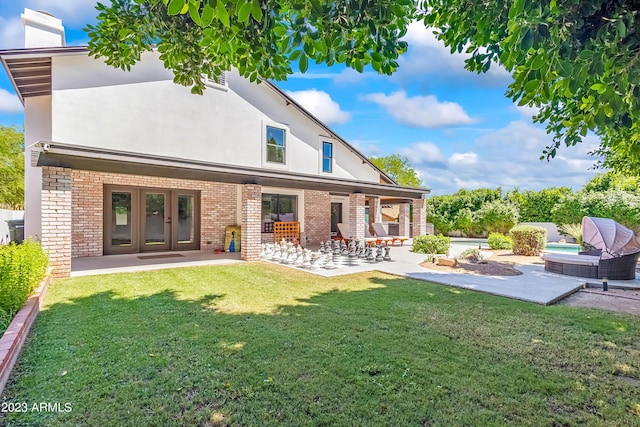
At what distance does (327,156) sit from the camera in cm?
1777

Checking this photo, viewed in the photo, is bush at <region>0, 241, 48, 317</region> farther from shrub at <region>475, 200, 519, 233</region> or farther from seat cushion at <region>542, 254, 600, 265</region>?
shrub at <region>475, 200, 519, 233</region>

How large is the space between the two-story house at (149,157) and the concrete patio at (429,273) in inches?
49.0

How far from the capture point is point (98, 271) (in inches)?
350

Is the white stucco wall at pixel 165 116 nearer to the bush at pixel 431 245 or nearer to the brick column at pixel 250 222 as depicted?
the brick column at pixel 250 222

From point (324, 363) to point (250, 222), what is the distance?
26.6ft

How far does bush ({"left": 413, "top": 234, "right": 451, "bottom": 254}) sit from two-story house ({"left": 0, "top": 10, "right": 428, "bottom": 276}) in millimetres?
2773

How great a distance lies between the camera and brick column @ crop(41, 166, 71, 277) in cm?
779

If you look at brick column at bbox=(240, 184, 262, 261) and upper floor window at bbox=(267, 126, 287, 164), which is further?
upper floor window at bbox=(267, 126, 287, 164)

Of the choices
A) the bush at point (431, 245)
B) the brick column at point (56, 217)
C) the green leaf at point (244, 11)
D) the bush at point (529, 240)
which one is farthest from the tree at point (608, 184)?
the brick column at point (56, 217)

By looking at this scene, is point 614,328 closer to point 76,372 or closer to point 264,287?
point 264,287

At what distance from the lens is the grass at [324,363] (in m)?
2.84

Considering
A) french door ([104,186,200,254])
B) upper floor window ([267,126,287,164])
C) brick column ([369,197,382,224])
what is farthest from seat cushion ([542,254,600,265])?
french door ([104,186,200,254])

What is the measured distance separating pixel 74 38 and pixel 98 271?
10.3m

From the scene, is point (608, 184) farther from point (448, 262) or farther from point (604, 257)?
point (448, 262)
